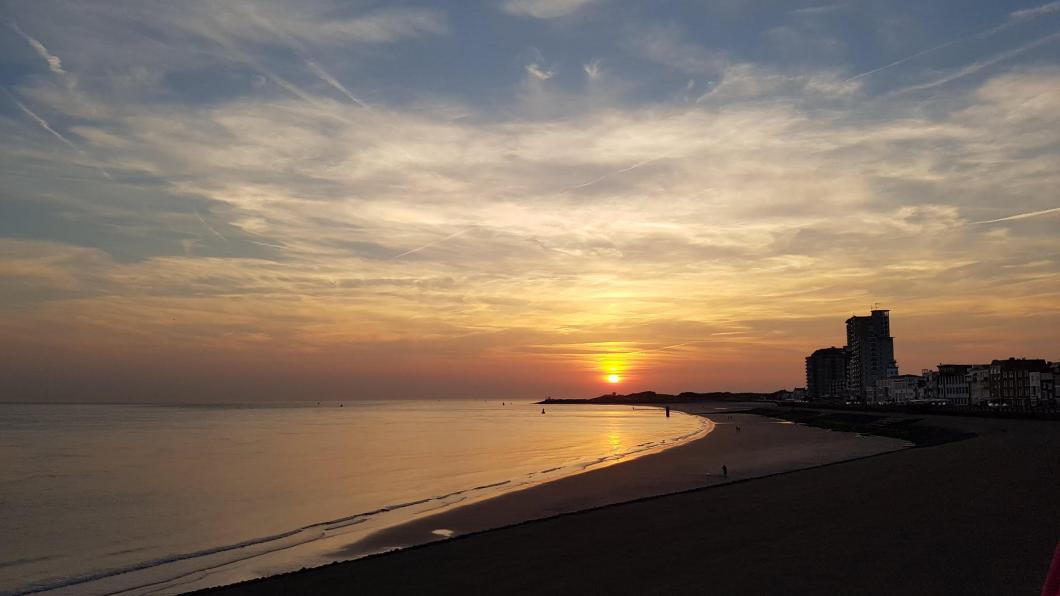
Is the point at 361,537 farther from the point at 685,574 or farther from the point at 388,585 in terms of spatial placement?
the point at 685,574

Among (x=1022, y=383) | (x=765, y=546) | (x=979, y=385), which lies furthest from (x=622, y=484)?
(x=979, y=385)

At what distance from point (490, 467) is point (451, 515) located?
21.4 m

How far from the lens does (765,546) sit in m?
15.2

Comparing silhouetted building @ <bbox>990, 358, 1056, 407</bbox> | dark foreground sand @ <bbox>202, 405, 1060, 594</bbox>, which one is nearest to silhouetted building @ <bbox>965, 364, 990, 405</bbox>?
silhouetted building @ <bbox>990, 358, 1056, 407</bbox>

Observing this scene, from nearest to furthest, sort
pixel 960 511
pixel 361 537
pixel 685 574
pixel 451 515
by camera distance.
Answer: pixel 685 574, pixel 960 511, pixel 361 537, pixel 451 515

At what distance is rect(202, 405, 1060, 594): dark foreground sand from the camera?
40.3ft

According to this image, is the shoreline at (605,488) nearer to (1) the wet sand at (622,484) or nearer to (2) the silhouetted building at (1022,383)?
(1) the wet sand at (622,484)

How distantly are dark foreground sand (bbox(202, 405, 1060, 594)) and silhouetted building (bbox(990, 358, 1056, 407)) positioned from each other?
15441 cm

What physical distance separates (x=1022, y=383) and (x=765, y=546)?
182387 mm

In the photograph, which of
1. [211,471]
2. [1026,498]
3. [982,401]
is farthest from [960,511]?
[982,401]

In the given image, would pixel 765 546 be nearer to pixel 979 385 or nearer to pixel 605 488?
pixel 605 488

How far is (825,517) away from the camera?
59.5 feet

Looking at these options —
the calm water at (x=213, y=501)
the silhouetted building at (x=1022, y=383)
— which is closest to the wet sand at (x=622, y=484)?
the calm water at (x=213, y=501)

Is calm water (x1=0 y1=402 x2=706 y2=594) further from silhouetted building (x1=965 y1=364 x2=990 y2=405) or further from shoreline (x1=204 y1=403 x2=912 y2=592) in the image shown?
silhouetted building (x1=965 y1=364 x2=990 y2=405)
